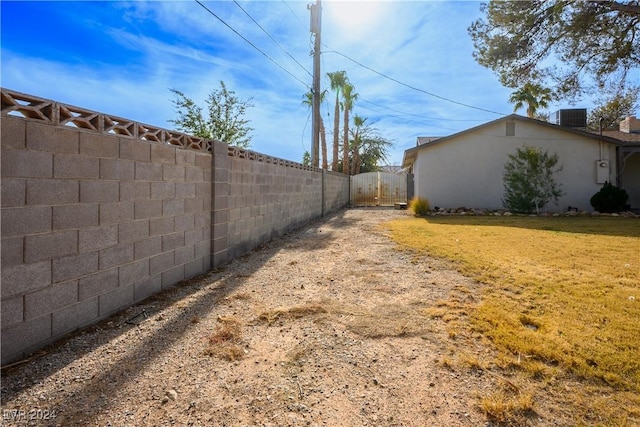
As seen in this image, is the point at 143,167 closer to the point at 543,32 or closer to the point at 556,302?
the point at 556,302

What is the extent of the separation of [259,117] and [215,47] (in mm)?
6379

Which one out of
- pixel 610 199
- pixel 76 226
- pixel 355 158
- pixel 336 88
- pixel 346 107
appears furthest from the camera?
pixel 355 158

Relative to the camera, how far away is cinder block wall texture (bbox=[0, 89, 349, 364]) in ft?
6.90

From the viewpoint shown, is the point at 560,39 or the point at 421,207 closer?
the point at 560,39

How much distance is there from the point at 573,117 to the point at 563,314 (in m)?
16.8

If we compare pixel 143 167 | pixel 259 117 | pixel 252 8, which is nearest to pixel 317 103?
pixel 259 117

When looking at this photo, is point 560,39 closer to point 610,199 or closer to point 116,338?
point 610,199

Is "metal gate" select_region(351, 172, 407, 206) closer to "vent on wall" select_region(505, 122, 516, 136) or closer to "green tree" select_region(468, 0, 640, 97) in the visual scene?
"vent on wall" select_region(505, 122, 516, 136)

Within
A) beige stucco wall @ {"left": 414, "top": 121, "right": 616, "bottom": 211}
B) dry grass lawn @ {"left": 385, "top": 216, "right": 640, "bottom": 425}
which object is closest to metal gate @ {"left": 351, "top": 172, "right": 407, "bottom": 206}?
beige stucco wall @ {"left": 414, "top": 121, "right": 616, "bottom": 211}

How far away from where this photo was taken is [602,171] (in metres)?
13.1

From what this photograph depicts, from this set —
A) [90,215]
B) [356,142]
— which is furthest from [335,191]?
[90,215]

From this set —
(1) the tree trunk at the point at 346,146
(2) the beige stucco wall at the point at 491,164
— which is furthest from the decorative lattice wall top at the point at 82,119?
(1) the tree trunk at the point at 346,146

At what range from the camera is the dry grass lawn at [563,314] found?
1945mm

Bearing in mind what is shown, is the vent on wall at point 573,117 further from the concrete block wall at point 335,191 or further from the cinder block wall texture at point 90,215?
the cinder block wall texture at point 90,215
